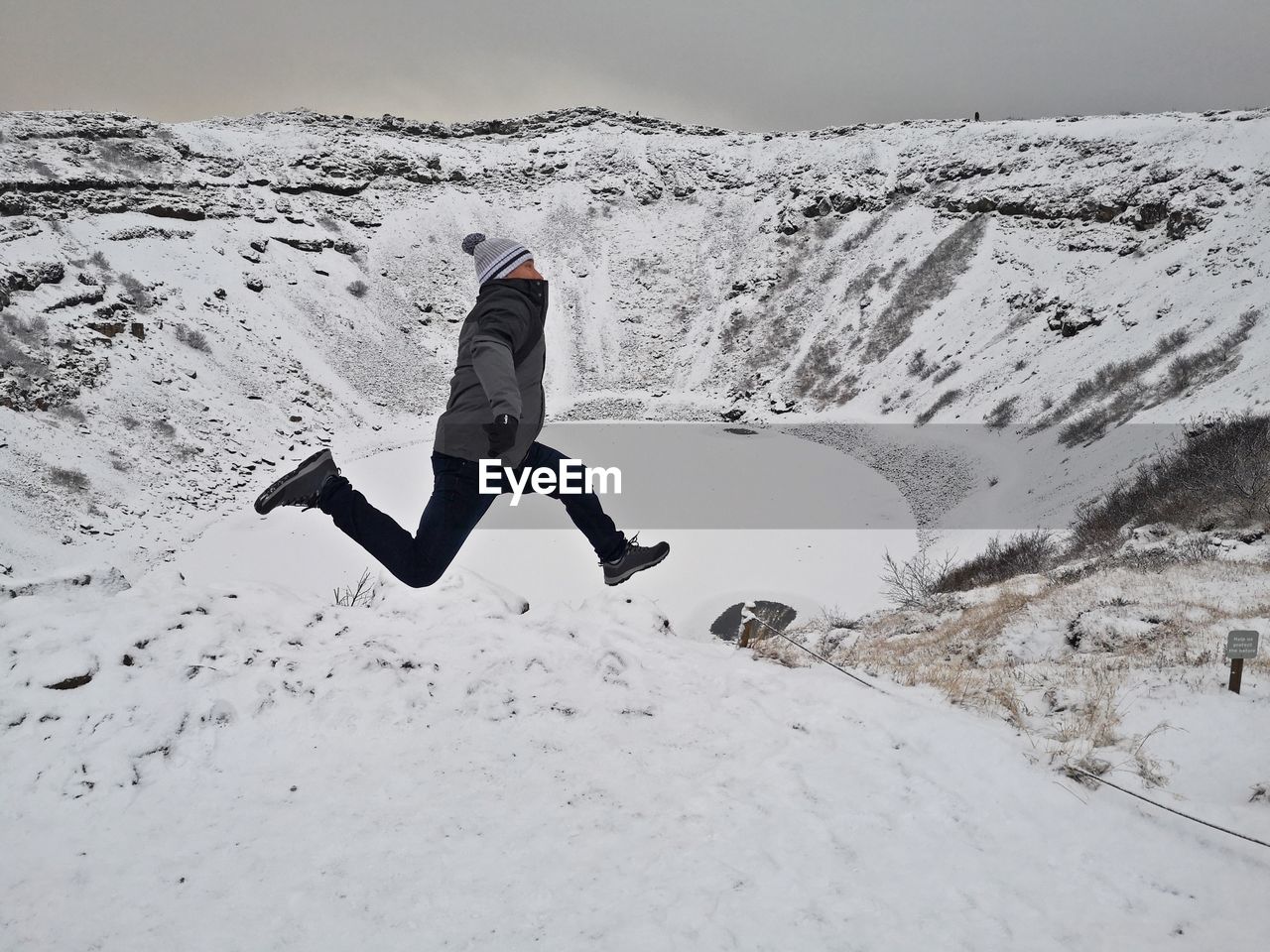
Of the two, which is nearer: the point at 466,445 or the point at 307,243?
the point at 466,445

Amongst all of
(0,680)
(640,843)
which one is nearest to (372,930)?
(640,843)

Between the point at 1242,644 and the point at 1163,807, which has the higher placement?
the point at 1242,644

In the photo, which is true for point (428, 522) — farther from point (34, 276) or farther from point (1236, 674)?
point (34, 276)

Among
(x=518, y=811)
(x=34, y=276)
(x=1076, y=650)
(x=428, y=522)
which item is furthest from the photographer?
(x=34, y=276)

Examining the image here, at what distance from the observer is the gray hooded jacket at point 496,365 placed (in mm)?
3988

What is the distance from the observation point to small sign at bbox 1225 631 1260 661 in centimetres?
487

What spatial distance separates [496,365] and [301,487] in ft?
5.87

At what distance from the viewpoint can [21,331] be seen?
1163 inches

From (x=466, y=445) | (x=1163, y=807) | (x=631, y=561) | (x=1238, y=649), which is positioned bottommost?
(x=1163, y=807)

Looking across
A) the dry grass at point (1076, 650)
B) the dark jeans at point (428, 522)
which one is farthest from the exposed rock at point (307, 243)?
the dark jeans at point (428, 522)

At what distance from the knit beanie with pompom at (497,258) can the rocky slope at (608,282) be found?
2124 cm

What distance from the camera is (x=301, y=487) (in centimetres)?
459

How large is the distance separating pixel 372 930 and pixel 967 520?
2600 cm

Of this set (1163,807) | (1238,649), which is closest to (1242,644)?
(1238,649)
